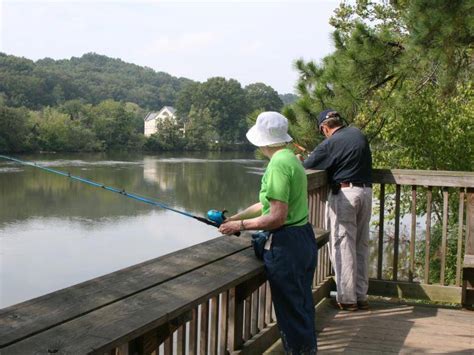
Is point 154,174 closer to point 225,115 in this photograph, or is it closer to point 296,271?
point 296,271

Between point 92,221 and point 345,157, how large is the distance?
78.0 feet

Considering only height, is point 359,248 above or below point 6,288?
above

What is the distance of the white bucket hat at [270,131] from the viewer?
2.53 meters

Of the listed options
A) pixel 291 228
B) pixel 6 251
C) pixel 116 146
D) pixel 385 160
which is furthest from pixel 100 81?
pixel 291 228

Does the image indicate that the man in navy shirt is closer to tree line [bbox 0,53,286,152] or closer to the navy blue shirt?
the navy blue shirt

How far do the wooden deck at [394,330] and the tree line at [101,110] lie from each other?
57.5 meters

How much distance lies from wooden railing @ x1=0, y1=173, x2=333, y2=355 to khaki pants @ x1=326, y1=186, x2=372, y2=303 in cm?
56

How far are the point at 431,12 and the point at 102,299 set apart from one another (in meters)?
5.87

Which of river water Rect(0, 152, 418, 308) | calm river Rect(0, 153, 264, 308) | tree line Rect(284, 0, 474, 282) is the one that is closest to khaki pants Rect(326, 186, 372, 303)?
tree line Rect(284, 0, 474, 282)

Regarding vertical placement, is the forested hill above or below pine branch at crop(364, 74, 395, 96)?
above

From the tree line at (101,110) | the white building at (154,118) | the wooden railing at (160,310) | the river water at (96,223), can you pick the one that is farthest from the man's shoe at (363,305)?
the white building at (154,118)

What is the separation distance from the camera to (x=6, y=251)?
20141mm

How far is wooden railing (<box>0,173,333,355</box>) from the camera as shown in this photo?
5.27ft

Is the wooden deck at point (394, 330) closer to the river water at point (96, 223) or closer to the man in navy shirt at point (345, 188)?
the man in navy shirt at point (345, 188)
